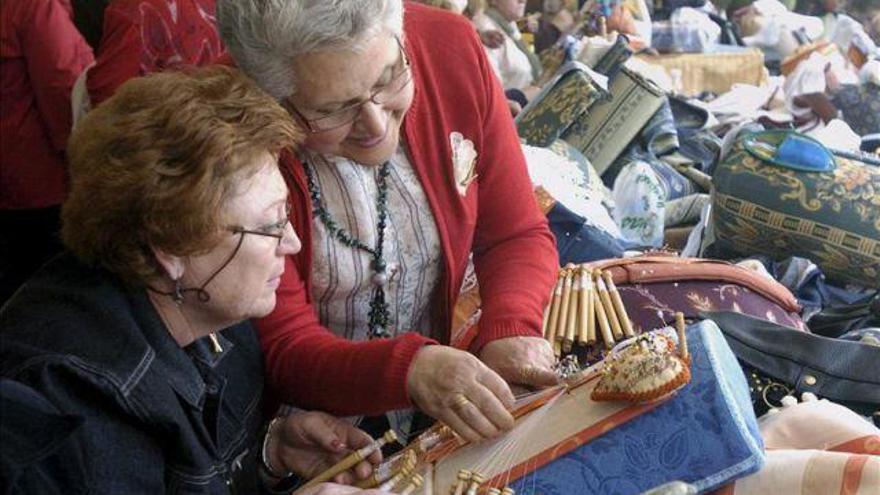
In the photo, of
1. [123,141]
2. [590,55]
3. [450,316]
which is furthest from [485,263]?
[590,55]

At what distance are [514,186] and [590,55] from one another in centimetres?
186

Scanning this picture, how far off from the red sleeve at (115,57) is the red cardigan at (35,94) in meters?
0.61

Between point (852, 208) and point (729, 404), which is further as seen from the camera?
point (852, 208)

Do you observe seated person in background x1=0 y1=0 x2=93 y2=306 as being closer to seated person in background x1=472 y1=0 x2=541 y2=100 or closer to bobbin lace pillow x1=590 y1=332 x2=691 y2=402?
seated person in background x1=472 y1=0 x2=541 y2=100

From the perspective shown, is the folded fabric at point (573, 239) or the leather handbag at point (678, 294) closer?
the leather handbag at point (678, 294)

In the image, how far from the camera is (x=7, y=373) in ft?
3.64

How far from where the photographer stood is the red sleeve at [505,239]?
1.64m

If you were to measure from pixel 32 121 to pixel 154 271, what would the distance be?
2.05 m

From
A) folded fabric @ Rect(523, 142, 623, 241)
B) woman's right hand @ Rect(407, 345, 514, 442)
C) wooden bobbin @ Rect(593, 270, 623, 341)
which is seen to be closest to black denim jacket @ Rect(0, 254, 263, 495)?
woman's right hand @ Rect(407, 345, 514, 442)

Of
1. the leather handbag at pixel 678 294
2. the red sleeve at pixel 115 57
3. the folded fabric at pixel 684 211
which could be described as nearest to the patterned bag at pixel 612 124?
the folded fabric at pixel 684 211

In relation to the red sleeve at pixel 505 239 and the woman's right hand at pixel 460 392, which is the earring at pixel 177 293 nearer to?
the woman's right hand at pixel 460 392

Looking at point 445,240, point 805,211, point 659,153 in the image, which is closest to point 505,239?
point 445,240

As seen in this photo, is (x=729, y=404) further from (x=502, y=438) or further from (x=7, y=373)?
(x=7, y=373)

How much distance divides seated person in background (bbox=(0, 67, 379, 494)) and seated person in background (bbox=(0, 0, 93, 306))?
1.66 metres
